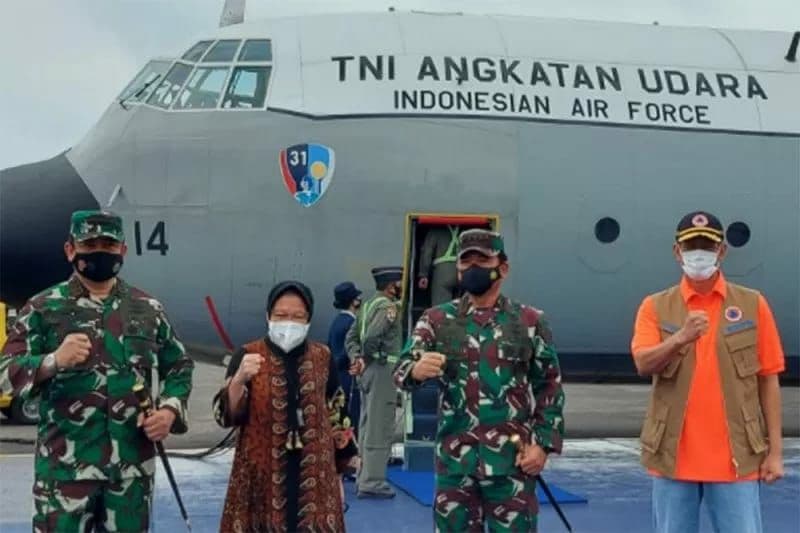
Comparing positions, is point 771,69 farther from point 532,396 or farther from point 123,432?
point 123,432

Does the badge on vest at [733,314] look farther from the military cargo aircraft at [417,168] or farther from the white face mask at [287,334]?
the military cargo aircraft at [417,168]

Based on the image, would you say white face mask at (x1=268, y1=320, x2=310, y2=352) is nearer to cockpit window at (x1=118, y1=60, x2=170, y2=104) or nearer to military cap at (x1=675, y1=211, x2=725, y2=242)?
military cap at (x1=675, y1=211, x2=725, y2=242)

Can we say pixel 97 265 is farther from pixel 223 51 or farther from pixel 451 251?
pixel 223 51

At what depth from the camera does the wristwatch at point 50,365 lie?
4.20 metres

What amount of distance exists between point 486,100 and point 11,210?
4315 millimetres

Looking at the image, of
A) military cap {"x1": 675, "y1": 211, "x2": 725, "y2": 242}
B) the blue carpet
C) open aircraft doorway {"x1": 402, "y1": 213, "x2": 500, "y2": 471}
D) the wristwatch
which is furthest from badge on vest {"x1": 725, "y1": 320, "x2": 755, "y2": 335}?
open aircraft doorway {"x1": 402, "y1": 213, "x2": 500, "y2": 471}

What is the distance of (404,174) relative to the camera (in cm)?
964

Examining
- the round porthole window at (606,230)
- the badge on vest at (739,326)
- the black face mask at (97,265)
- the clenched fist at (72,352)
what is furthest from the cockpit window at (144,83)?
the badge on vest at (739,326)

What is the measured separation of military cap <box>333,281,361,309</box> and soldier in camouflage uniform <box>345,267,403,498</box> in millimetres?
506

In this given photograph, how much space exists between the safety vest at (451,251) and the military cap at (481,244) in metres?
4.87

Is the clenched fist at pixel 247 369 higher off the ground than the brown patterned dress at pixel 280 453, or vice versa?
the clenched fist at pixel 247 369

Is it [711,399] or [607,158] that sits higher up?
[607,158]

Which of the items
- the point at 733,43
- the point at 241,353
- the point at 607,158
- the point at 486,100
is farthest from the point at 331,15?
the point at 241,353

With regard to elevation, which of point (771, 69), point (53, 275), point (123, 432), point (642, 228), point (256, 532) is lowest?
point (256, 532)
